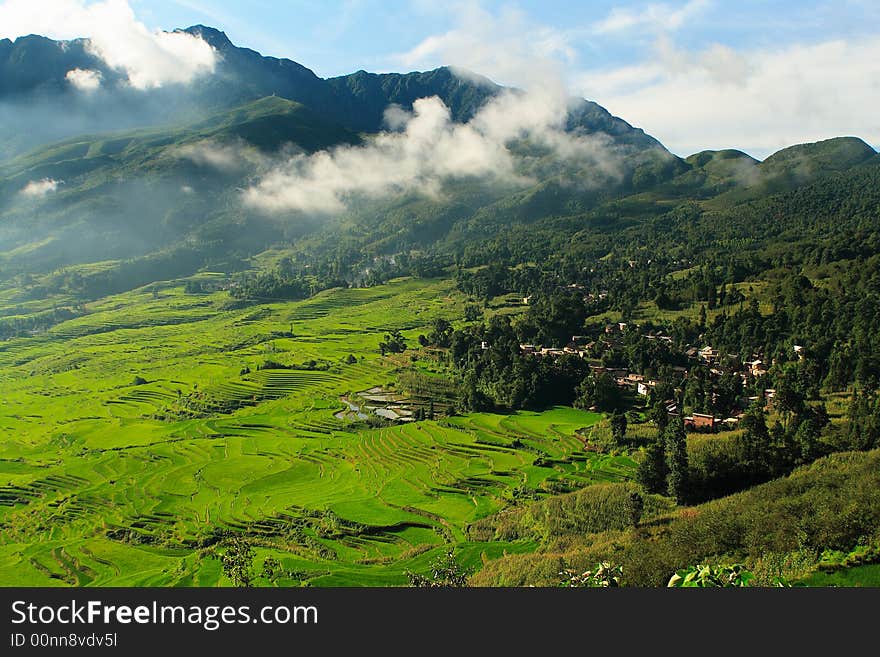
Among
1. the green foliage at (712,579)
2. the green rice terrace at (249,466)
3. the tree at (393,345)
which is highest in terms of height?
the green foliage at (712,579)

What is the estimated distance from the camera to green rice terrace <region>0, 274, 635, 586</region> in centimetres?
3138

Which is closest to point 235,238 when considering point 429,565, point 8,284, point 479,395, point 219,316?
point 8,284

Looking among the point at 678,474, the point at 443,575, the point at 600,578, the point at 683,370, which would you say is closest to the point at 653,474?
the point at 678,474

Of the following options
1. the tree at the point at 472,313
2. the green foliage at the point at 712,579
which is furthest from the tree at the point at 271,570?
the tree at the point at 472,313

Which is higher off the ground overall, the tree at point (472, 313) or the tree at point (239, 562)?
the tree at point (472, 313)

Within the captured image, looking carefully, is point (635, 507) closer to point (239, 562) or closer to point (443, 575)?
point (443, 575)

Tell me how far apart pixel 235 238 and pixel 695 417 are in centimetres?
17501

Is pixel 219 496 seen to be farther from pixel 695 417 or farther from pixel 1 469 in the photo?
pixel 695 417

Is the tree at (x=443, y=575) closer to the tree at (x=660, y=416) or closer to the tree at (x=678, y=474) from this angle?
the tree at (x=678, y=474)

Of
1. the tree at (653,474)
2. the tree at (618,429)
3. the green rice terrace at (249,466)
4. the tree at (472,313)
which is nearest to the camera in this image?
the green rice terrace at (249,466)

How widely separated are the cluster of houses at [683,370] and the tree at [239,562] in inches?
1280

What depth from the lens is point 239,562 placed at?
28.4 metres

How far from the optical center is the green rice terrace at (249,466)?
31.4 meters

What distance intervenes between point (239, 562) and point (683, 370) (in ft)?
159
